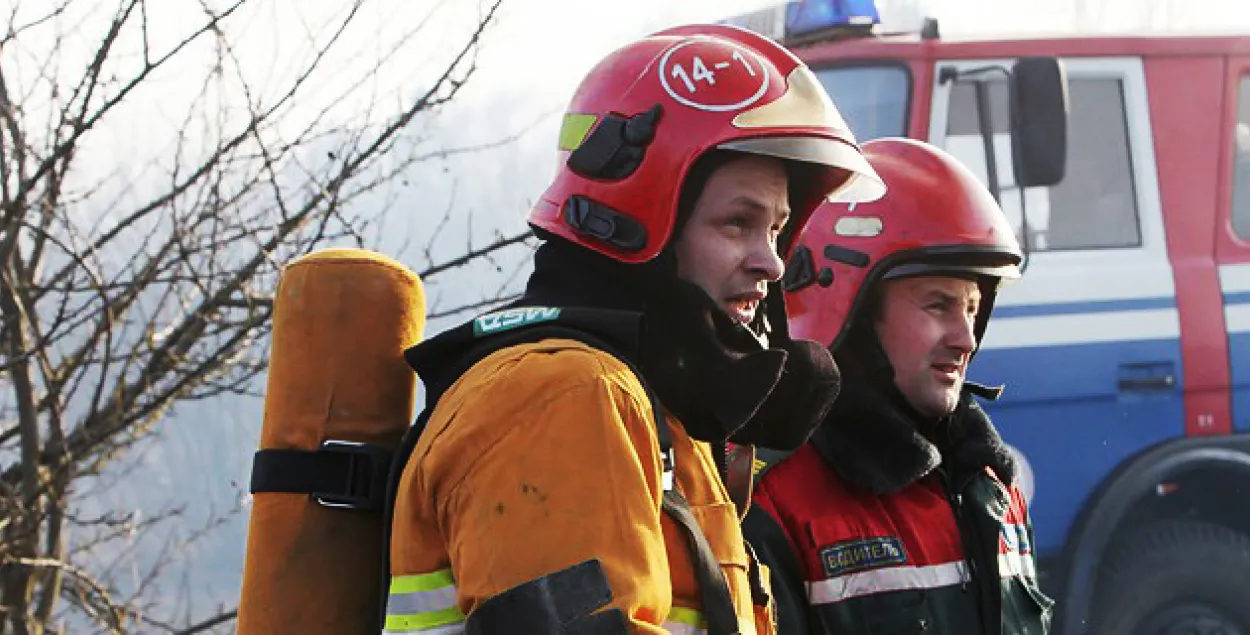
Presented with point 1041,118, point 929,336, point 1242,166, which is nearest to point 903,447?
point 929,336

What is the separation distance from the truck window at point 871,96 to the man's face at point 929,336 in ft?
7.86

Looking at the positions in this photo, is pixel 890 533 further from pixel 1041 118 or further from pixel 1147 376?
pixel 1147 376

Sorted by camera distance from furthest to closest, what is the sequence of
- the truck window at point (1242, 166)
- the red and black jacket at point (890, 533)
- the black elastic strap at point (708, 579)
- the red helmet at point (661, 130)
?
the truck window at point (1242, 166), the red and black jacket at point (890, 533), the red helmet at point (661, 130), the black elastic strap at point (708, 579)

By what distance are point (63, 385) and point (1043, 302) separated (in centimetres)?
294

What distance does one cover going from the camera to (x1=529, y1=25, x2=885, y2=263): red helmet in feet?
7.11

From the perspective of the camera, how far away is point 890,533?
9.34 ft

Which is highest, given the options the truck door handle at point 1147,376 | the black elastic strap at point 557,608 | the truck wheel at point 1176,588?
the truck door handle at point 1147,376

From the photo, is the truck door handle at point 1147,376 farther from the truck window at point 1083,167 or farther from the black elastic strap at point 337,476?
the black elastic strap at point 337,476

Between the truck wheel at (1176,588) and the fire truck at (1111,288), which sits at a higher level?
the fire truck at (1111,288)

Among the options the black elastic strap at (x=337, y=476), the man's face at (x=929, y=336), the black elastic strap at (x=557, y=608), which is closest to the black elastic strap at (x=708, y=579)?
the black elastic strap at (x=557, y=608)

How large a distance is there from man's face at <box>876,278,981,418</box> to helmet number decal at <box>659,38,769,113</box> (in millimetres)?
961

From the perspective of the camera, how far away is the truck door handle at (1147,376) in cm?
551

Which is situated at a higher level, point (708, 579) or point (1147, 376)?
point (1147, 376)

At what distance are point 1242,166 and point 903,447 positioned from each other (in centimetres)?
332
